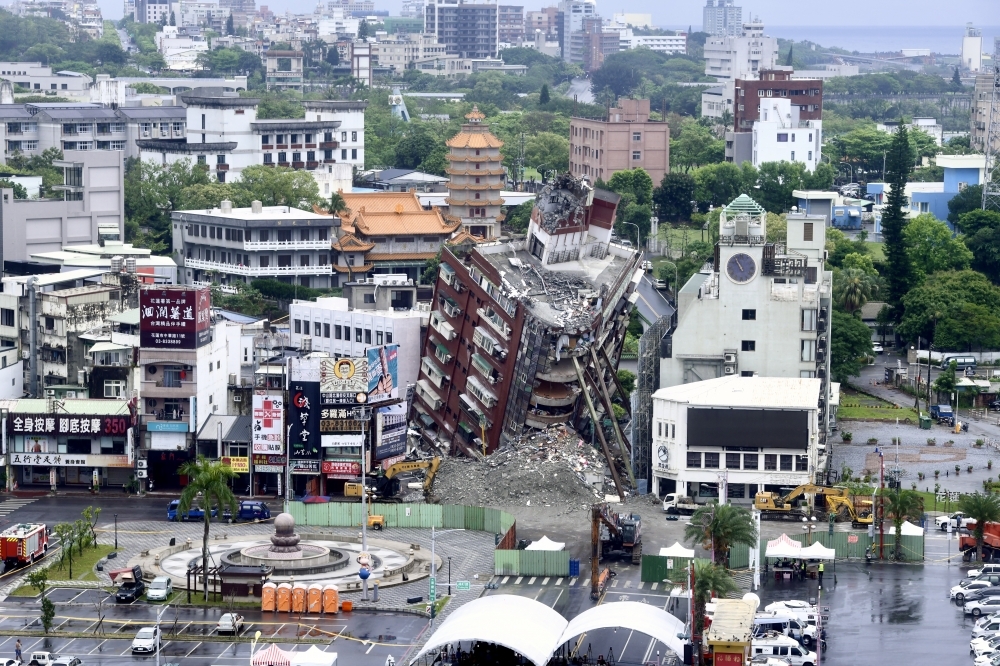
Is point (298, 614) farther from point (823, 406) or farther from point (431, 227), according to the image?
point (431, 227)

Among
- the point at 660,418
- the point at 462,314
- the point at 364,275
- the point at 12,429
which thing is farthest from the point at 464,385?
the point at 364,275

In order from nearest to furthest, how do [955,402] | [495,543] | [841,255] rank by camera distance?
[495,543]
[955,402]
[841,255]

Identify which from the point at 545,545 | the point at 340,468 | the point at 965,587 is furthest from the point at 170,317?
the point at 965,587

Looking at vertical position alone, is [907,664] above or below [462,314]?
Answer: below

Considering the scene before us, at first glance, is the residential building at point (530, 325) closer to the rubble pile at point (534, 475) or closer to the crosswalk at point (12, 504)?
the rubble pile at point (534, 475)

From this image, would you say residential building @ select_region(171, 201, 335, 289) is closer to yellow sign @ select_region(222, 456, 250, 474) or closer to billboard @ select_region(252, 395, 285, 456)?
yellow sign @ select_region(222, 456, 250, 474)

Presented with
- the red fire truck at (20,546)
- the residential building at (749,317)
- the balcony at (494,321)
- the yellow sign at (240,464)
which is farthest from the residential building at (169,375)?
the residential building at (749,317)

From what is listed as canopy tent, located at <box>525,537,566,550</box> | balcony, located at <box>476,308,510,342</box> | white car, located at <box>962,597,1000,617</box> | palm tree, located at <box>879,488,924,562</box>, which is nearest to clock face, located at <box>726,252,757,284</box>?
balcony, located at <box>476,308,510,342</box>
